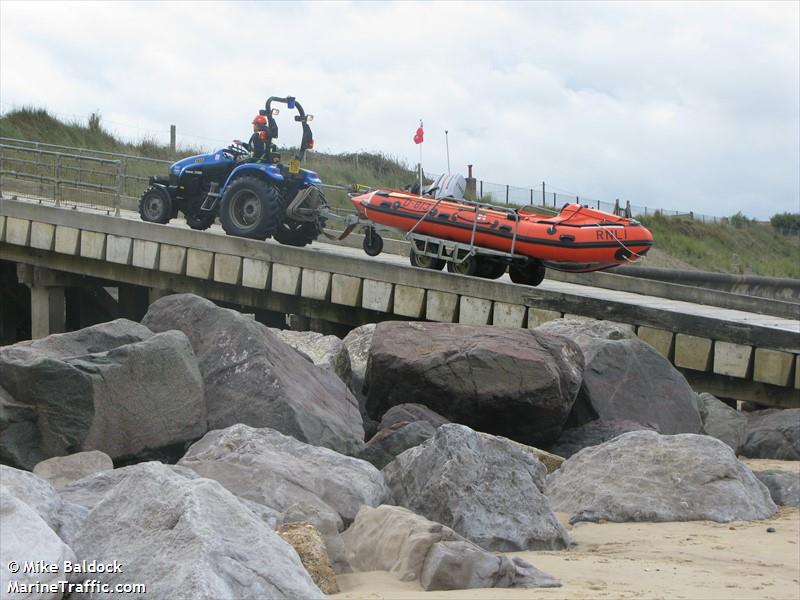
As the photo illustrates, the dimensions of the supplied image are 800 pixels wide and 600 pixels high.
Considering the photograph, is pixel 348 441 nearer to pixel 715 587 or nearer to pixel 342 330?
pixel 715 587

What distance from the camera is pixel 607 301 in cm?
1428

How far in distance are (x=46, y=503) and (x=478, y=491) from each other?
8.78 feet

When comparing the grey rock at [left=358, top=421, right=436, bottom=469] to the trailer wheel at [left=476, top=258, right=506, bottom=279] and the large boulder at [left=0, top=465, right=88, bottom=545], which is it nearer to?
the large boulder at [left=0, top=465, right=88, bottom=545]

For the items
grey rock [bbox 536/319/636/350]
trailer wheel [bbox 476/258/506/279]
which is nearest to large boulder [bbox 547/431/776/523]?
grey rock [bbox 536/319/636/350]

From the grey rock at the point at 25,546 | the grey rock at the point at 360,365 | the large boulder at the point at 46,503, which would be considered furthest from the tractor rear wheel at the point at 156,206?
the grey rock at the point at 25,546

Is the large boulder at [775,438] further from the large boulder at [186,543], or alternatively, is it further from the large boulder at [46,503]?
the large boulder at [46,503]

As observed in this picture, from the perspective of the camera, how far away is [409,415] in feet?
30.0

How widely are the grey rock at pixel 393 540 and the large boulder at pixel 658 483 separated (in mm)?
1878

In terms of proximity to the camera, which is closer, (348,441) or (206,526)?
(206,526)

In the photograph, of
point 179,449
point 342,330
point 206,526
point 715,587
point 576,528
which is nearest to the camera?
point 206,526

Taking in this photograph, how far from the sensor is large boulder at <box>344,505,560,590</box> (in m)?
5.12

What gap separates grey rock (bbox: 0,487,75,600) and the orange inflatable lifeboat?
12.2 meters

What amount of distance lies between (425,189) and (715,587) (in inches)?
519

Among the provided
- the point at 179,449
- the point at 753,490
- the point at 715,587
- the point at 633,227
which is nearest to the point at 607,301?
the point at 633,227
